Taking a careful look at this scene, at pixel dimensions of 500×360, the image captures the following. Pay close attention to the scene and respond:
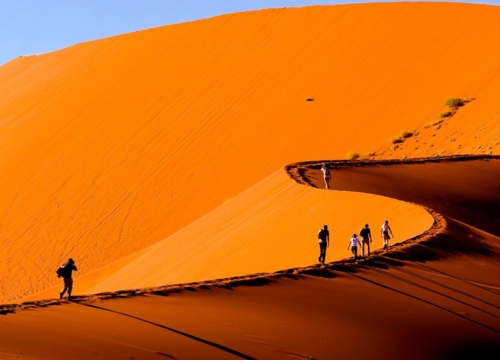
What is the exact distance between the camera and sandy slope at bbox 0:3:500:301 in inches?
1309

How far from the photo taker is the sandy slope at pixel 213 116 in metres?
33.2

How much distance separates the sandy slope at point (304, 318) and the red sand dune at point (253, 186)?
40mm

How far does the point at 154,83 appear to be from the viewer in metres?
49.6

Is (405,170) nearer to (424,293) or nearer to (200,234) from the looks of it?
(200,234)

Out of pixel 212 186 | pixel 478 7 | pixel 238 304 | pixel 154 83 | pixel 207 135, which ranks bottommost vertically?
pixel 238 304

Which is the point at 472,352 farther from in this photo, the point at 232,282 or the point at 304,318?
the point at 232,282

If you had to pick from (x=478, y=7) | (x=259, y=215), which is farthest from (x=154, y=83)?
(x=259, y=215)

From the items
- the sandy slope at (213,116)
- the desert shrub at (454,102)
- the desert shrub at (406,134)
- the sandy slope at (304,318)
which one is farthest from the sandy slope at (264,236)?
the desert shrub at (454,102)

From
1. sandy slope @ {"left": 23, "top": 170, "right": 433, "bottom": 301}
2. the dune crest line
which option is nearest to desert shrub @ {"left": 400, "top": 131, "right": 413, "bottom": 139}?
sandy slope @ {"left": 23, "top": 170, "right": 433, "bottom": 301}

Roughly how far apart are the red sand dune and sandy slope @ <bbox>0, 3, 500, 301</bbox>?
14cm

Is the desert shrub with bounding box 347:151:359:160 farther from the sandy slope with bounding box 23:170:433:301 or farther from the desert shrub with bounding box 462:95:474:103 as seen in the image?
the sandy slope with bounding box 23:170:433:301

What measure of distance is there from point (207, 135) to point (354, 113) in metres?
7.51

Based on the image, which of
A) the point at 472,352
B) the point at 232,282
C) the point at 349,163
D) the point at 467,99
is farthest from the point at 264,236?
the point at 467,99

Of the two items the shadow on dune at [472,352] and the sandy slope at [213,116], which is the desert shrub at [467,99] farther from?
the shadow on dune at [472,352]
